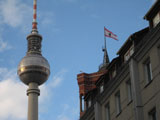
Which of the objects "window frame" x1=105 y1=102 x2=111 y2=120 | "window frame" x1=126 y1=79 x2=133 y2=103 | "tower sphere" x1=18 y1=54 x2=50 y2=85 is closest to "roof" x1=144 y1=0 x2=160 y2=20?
"window frame" x1=126 y1=79 x2=133 y2=103

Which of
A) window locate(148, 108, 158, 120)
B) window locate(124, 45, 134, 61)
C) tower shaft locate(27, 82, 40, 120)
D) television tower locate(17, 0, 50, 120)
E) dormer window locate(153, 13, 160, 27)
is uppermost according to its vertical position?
television tower locate(17, 0, 50, 120)

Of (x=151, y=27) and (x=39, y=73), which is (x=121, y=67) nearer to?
(x=151, y=27)

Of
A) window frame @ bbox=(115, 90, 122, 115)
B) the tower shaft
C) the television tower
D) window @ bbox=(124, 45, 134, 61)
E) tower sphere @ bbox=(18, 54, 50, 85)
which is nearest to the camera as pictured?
window @ bbox=(124, 45, 134, 61)

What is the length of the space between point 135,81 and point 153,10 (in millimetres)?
5489

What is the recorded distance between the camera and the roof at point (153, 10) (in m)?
33.8

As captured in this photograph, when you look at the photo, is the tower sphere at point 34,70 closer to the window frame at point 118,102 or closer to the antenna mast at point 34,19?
the antenna mast at point 34,19

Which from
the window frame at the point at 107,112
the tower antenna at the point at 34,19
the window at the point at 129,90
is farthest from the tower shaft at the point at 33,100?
the window at the point at 129,90

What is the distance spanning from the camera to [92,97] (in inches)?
1853

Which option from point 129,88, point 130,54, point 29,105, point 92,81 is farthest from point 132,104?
point 29,105

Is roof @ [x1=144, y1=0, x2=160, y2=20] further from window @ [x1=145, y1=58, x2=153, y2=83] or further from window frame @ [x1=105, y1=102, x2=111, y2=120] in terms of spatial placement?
window frame @ [x1=105, y1=102, x2=111, y2=120]

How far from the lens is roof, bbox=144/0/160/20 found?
33.8 meters

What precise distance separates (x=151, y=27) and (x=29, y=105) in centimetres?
7200

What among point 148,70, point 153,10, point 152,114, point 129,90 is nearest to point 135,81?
point 148,70

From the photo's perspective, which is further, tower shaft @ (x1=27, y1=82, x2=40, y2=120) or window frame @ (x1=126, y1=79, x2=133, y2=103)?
tower shaft @ (x1=27, y1=82, x2=40, y2=120)
